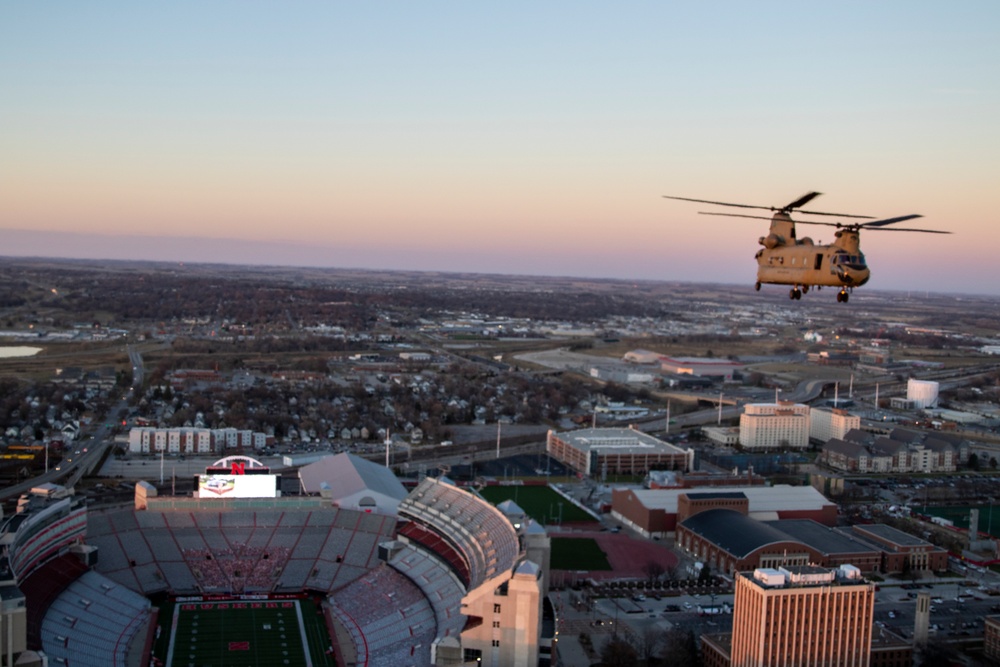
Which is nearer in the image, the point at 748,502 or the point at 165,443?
the point at 748,502

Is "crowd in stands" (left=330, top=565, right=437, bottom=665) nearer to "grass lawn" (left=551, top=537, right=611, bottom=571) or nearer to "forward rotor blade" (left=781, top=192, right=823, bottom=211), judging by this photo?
"grass lawn" (left=551, top=537, right=611, bottom=571)

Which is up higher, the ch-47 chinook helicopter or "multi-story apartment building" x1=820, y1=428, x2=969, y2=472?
the ch-47 chinook helicopter

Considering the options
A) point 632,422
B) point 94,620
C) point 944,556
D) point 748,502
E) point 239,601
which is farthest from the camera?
point 632,422

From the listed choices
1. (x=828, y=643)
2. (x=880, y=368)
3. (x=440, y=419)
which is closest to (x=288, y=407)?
(x=440, y=419)

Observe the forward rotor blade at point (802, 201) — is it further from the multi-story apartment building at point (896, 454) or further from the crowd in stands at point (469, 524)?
the multi-story apartment building at point (896, 454)

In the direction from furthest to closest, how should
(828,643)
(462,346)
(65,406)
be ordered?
(462,346) → (65,406) → (828,643)

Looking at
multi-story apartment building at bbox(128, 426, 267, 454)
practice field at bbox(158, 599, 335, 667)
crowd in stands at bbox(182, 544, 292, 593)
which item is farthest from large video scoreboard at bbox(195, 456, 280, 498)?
multi-story apartment building at bbox(128, 426, 267, 454)

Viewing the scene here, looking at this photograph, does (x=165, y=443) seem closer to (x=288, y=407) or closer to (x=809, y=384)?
(x=288, y=407)
